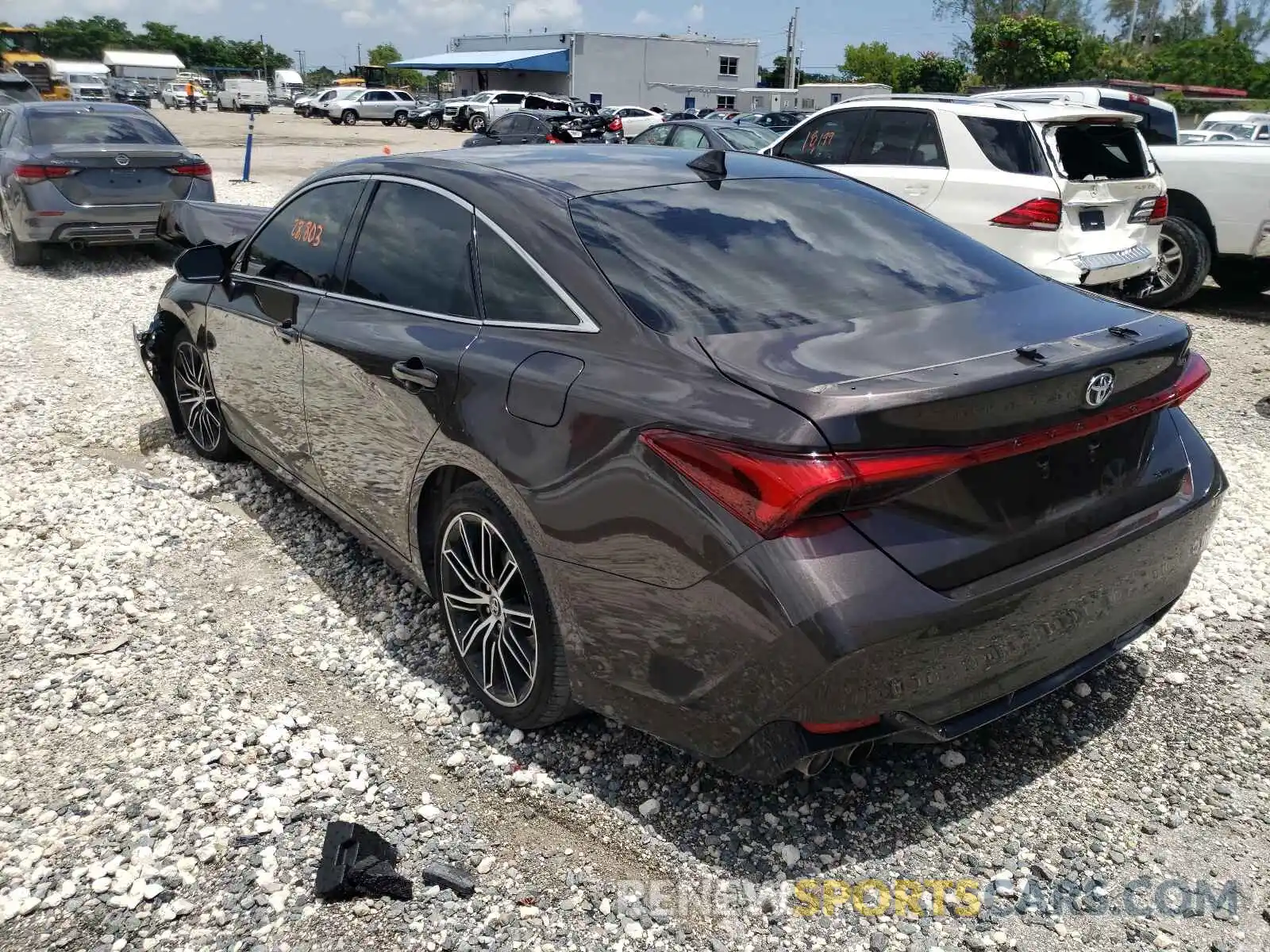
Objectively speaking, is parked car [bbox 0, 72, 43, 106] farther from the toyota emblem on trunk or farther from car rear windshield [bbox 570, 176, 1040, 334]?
the toyota emblem on trunk

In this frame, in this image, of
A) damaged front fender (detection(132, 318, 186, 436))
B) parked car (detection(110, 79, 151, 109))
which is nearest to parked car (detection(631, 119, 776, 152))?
damaged front fender (detection(132, 318, 186, 436))

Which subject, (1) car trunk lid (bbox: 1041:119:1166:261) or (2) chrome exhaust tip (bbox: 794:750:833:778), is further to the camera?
(1) car trunk lid (bbox: 1041:119:1166:261)

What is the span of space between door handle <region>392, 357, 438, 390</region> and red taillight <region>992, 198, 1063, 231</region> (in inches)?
217

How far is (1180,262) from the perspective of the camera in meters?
8.71

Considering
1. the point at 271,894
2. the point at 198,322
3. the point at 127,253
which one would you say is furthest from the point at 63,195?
the point at 271,894

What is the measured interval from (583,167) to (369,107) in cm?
4855

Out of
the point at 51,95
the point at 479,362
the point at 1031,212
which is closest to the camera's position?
the point at 479,362

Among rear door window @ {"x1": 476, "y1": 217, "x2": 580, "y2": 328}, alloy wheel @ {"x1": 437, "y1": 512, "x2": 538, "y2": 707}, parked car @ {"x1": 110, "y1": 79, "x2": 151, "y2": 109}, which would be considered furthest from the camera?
parked car @ {"x1": 110, "y1": 79, "x2": 151, "y2": 109}

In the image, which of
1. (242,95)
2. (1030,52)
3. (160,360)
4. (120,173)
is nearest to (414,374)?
(160,360)

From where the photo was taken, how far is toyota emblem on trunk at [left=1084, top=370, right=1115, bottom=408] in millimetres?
2342

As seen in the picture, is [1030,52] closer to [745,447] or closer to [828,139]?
[828,139]

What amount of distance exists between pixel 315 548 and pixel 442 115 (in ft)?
150

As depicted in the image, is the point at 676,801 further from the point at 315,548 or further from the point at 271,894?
the point at 315,548

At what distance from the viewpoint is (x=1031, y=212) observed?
7.07 metres
